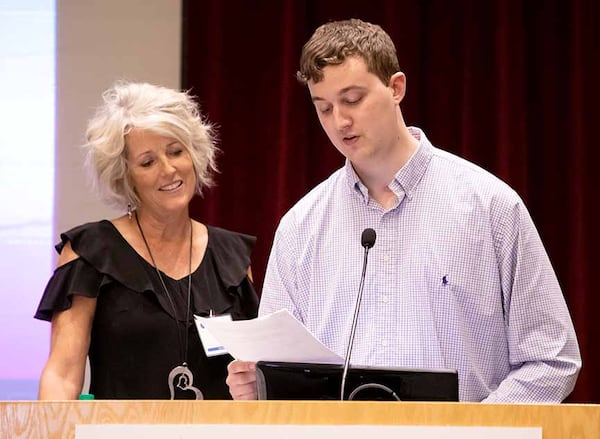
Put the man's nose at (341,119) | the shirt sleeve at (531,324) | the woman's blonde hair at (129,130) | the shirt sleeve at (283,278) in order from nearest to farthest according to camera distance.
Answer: the shirt sleeve at (531,324)
the man's nose at (341,119)
the shirt sleeve at (283,278)
the woman's blonde hair at (129,130)

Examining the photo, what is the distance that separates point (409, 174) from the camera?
91.5 inches

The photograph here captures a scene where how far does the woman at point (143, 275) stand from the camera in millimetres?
2760

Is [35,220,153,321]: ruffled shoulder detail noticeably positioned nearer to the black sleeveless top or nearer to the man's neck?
the black sleeveless top

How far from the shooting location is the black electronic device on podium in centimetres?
181

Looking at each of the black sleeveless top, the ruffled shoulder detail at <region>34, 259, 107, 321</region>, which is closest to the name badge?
the black sleeveless top

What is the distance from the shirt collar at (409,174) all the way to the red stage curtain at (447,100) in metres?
1.74

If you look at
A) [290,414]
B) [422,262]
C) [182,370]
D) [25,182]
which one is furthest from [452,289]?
[25,182]

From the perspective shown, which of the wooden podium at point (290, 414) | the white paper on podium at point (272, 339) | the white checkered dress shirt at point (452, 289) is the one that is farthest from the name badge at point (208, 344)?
the wooden podium at point (290, 414)

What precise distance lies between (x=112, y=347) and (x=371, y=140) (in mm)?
962

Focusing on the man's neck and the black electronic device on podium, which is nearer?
the black electronic device on podium

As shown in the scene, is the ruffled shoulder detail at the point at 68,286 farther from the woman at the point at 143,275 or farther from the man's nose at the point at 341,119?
the man's nose at the point at 341,119

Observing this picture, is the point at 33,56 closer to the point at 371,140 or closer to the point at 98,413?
the point at 371,140

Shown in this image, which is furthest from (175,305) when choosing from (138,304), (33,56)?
(33,56)

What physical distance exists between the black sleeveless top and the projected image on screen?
1.06 metres
